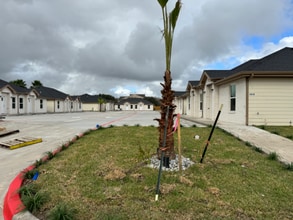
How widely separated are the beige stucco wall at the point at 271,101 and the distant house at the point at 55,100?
34342 mm

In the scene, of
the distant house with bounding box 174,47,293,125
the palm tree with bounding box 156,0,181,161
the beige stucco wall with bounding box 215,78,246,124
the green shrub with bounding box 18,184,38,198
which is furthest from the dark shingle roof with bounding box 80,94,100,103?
the green shrub with bounding box 18,184,38,198

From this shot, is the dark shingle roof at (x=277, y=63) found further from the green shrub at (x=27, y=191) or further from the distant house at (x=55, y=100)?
the distant house at (x=55, y=100)

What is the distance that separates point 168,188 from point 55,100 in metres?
42.0

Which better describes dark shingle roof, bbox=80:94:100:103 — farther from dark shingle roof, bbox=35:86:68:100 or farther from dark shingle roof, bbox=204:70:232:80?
dark shingle roof, bbox=204:70:232:80

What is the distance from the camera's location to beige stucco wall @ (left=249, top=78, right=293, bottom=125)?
39.6 feet

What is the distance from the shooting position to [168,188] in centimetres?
354

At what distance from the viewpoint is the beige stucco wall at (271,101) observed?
39.6ft

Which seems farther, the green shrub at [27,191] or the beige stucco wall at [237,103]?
the beige stucco wall at [237,103]

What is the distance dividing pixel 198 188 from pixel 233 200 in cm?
60

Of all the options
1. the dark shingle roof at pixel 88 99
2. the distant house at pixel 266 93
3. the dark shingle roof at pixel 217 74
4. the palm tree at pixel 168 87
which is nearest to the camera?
the palm tree at pixel 168 87

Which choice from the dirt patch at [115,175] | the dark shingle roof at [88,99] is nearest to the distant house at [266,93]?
the dirt patch at [115,175]

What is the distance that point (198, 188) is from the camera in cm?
359

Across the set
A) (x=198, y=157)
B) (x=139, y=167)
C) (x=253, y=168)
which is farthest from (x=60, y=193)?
(x=253, y=168)

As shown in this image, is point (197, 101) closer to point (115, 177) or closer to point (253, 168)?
point (253, 168)
